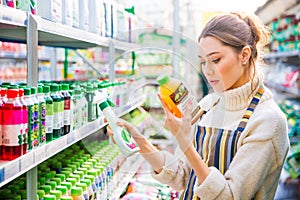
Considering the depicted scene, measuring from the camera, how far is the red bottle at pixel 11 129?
123cm

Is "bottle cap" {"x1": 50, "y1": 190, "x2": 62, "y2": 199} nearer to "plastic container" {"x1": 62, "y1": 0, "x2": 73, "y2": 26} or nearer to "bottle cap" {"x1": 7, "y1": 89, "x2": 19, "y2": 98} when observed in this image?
"bottle cap" {"x1": 7, "y1": 89, "x2": 19, "y2": 98}

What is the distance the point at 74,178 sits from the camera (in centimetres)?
199

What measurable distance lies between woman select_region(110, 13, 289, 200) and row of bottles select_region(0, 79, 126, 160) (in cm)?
32

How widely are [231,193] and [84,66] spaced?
3280 mm

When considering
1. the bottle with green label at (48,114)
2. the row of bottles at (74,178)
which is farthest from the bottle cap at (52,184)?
the bottle with green label at (48,114)

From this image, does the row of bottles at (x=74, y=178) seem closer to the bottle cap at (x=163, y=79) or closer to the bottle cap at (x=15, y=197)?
the bottle cap at (x=15, y=197)

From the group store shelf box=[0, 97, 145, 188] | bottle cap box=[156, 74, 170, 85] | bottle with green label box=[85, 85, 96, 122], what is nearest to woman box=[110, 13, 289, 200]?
bottle cap box=[156, 74, 170, 85]

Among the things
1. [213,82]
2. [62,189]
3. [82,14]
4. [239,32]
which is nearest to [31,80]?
[62,189]

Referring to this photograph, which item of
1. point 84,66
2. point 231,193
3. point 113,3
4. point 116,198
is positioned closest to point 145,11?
point 84,66

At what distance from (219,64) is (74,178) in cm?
85

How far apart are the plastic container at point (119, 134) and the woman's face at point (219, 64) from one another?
1.43 ft

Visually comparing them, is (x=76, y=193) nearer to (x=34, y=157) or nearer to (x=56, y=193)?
(x=56, y=193)

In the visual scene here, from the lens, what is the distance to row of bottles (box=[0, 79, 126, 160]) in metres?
1.23

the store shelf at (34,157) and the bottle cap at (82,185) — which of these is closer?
the store shelf at (34,157)
